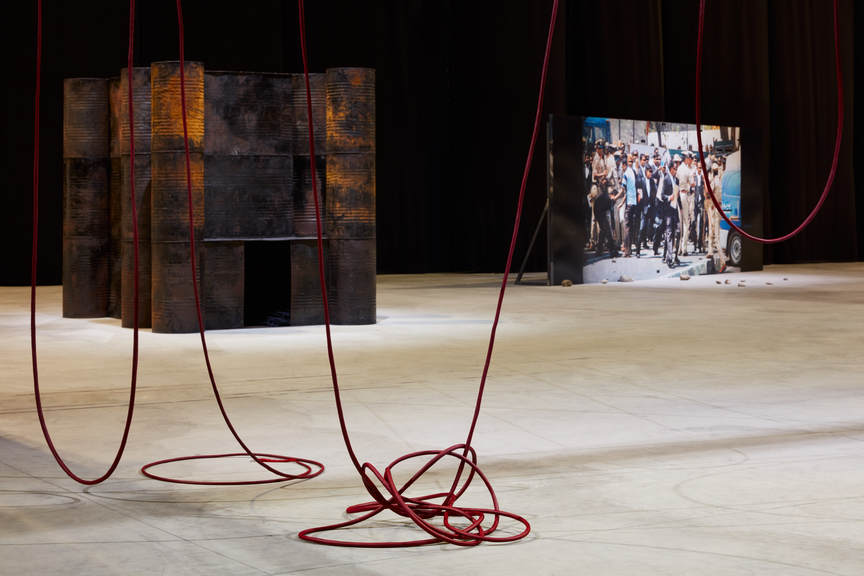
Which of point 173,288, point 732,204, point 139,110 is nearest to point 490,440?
point 173,288

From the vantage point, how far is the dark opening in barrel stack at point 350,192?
945cm

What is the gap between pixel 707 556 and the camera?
3.26 meters

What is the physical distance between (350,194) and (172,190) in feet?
4.68

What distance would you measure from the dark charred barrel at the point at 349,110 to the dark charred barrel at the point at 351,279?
0.80m

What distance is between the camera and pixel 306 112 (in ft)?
30.5

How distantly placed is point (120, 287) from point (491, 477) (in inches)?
274

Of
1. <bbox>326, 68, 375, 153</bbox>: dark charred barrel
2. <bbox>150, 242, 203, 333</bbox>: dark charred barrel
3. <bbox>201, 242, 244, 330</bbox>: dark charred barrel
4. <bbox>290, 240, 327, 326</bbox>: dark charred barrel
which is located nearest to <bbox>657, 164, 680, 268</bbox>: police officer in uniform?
<bbox>326, 68, 375, 153</bbox>: dark charred barrel

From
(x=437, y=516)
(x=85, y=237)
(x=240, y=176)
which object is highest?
(x=240, y=176)

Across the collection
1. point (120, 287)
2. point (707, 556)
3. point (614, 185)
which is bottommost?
point (707, 556)

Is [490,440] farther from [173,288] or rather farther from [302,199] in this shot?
[302,199]

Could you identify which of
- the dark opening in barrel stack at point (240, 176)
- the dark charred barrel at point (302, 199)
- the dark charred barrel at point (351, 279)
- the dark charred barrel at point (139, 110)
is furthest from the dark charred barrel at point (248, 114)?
the dark charred barrel at point (351, 279)

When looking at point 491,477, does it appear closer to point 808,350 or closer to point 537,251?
point 808,350

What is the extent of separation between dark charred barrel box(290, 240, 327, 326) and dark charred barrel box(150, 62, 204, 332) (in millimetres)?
863

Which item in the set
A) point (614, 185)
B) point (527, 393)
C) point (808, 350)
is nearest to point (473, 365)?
point (527, 393)
